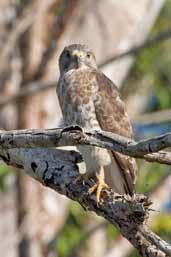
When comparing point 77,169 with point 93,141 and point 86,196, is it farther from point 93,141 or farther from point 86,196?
point 93,141

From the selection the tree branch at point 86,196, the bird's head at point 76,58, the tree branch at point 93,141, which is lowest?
the tree branch at point 86,196

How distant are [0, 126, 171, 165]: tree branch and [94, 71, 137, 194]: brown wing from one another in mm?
1410

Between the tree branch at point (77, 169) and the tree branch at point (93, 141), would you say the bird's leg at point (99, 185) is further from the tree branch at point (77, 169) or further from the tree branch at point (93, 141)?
the tree branch at point (93, 141)

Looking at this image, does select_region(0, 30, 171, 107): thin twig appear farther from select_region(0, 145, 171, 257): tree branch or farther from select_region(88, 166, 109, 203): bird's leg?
select_region(0, 145, 171, 257): tree branch

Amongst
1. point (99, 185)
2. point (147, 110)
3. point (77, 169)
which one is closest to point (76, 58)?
point (99, 185)

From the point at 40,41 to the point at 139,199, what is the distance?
4896mm

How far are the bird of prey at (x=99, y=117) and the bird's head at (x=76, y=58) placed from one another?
0.38 metres

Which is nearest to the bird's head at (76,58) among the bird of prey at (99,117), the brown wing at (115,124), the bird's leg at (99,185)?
the bird of prey at (99,117)

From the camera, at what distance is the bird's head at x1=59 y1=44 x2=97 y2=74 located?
20.7ft

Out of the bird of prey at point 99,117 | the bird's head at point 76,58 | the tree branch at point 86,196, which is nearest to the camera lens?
the tree branch at point 86,196

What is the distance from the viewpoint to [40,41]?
8648mm

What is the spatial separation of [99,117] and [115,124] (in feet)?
0.36

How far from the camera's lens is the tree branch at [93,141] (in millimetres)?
3490

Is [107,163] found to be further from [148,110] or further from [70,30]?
[148,110]
